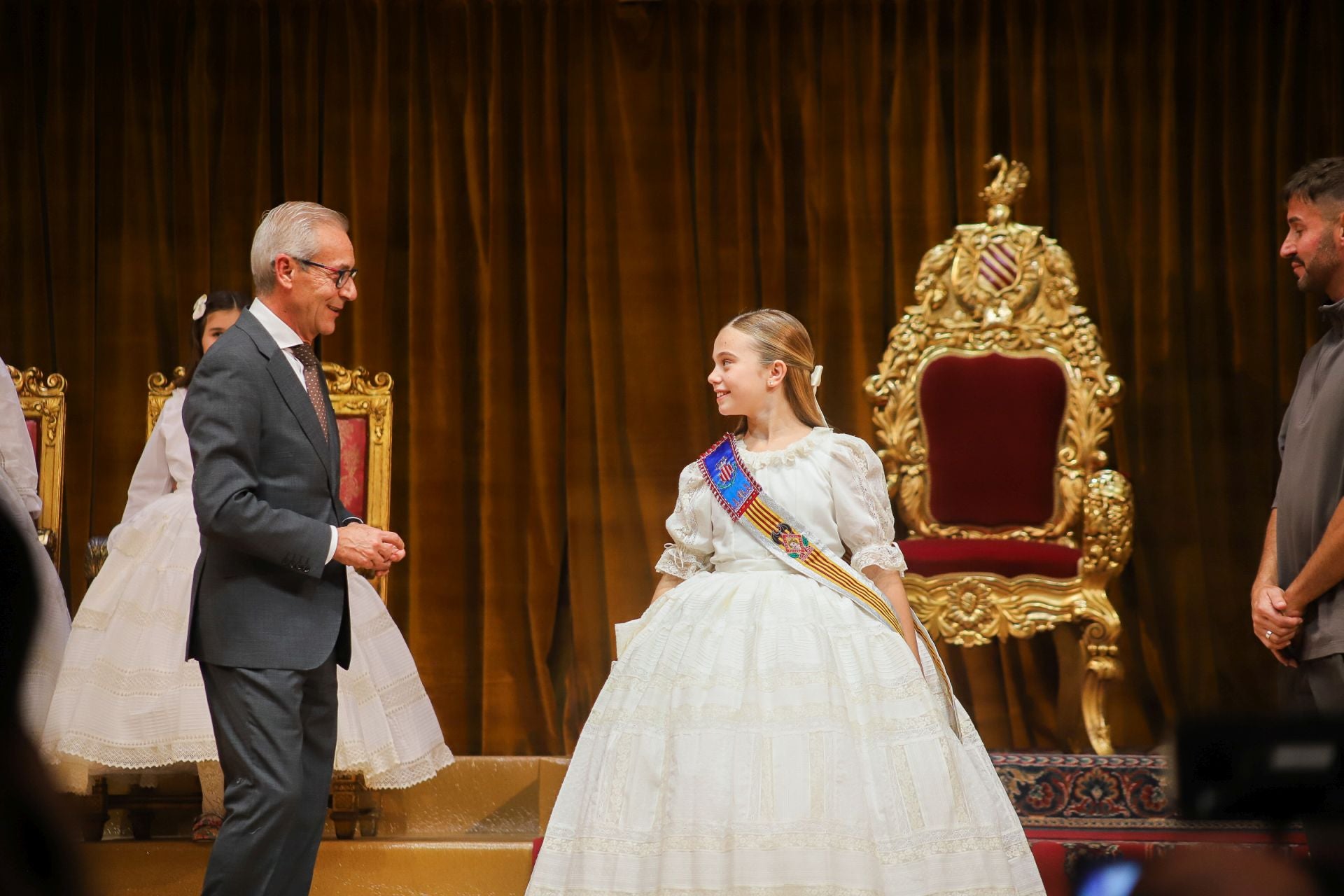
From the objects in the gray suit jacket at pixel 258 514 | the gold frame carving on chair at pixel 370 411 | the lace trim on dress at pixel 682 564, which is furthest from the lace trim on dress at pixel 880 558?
the gold frame carving on chair at pixel 370 411

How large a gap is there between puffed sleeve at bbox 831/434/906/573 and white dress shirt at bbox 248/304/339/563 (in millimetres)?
1194

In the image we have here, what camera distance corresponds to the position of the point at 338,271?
2832 mm

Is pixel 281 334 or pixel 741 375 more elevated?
pixel 281 334

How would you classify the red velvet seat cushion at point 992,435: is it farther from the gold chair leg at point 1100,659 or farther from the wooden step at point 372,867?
the wooden step at point 372,867

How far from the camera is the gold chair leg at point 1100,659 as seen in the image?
14.1 ft

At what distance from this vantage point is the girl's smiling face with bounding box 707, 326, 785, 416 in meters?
3.22

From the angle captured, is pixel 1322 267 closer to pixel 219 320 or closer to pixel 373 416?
pixel 373 416

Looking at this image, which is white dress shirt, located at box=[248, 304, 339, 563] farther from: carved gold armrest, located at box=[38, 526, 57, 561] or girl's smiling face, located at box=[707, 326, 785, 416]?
Answer: carved gold armrest, located at box=[38, 526, 57, 561]

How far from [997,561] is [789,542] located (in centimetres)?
156

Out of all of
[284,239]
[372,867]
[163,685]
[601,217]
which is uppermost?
[601,217]

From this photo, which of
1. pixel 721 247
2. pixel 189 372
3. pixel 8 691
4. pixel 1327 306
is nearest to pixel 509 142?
pixel 721 247

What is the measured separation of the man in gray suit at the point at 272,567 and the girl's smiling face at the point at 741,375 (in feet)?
3.01

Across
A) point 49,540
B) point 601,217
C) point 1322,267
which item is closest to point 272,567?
point 49,540

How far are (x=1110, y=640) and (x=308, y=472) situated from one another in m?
2.72
